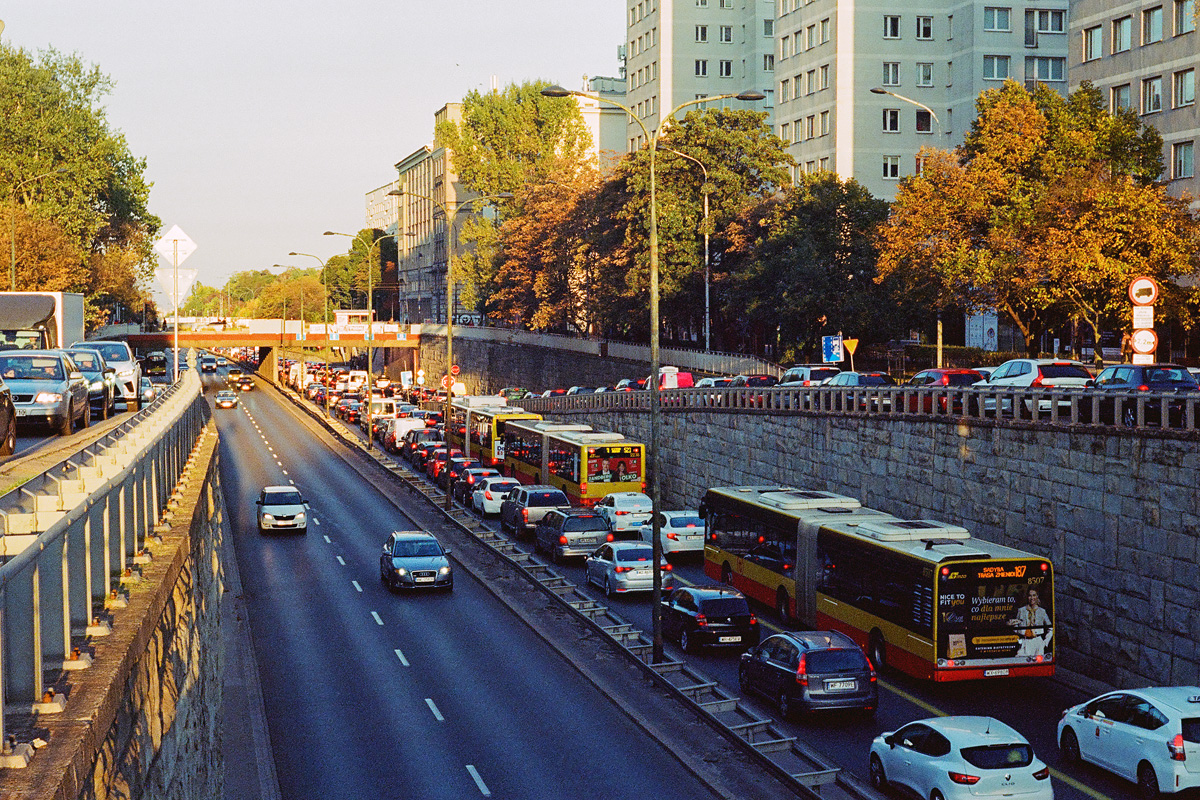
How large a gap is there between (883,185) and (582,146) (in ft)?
122

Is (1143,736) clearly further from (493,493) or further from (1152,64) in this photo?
(1152,64)

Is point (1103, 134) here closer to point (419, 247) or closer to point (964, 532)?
point (964, 532)

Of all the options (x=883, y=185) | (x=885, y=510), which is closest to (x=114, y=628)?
(x=885, y=510)

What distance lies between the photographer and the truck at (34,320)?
31.8 m

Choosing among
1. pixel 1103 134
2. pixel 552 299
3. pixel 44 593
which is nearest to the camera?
pixel 44 593

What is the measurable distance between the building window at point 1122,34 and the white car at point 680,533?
33.3m

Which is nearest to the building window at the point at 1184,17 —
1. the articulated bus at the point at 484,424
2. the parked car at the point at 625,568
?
the articulated bus at the point at 484,424

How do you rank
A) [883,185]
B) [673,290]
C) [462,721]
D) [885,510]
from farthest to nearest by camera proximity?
[883,185] < [673,290] < [885,510] < [462,721]

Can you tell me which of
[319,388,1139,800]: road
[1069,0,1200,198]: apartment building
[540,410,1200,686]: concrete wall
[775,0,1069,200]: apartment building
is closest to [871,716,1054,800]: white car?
[319,388,1139,800]: road

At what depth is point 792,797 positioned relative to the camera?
1866cm

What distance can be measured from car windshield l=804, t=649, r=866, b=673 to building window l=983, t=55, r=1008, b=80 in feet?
218

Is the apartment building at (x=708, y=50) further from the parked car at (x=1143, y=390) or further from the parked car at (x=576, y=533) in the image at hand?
the parked car at (x=1143, y=390)

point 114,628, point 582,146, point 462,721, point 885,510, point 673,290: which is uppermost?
point 582,146

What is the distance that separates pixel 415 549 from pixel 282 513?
1099cm
